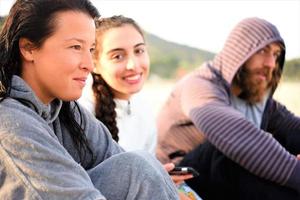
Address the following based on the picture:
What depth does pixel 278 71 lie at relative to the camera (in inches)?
130

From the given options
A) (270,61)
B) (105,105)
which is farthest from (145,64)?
(270,61)

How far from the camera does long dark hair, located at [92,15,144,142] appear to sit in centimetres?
269

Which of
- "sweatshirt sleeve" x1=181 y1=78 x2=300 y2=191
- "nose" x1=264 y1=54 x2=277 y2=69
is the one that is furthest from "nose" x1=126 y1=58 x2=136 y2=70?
"nose" x1=264 y1=54 x2=277 y2=69

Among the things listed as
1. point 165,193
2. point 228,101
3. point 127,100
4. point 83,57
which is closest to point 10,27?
point 83,57

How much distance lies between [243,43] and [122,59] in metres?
0.70

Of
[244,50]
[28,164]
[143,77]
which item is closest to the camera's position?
[28,164]

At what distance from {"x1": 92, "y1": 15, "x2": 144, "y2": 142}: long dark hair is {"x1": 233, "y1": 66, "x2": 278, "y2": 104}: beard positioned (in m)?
0.62

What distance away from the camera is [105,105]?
2.71m

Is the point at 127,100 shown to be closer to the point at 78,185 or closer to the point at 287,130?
the point at 287,130

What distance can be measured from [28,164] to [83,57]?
0.39 meters

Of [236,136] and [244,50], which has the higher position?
[244,50]

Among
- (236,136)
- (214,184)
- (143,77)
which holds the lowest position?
(214,184)

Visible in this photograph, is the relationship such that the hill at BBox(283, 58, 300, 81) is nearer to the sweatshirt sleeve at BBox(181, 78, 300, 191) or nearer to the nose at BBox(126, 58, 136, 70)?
the sweatshirt sleeve at BBox(181, 78, 300, 191)

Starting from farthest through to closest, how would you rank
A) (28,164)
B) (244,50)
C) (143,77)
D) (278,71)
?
(278,71), (244,50), (143,77), (28,164)
